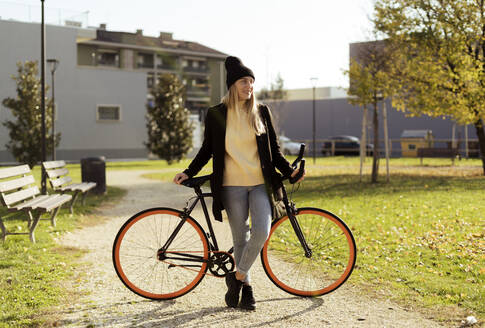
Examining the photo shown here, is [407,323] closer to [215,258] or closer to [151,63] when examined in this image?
[215,258]

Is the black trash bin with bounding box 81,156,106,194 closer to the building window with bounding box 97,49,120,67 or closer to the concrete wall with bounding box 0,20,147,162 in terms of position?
the concrete wall with bounding box 0,20,147,162

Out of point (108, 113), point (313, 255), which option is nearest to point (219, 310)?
point (313, 255)

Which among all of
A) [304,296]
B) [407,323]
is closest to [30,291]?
[304,296]

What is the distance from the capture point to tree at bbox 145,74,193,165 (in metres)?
29.0

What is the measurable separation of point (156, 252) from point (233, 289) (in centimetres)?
74

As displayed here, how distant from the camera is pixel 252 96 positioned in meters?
4.36

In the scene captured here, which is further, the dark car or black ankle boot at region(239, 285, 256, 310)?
the dark car

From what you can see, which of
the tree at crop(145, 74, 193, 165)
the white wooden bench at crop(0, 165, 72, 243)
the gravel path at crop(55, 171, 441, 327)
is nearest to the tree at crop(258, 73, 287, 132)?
the tree at crop(145, 74, 193, 165)

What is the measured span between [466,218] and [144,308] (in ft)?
21.4

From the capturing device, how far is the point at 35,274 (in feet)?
18.0

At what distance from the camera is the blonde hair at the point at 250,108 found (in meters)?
4.26

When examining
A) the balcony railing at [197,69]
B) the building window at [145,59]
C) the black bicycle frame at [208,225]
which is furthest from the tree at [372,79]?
the balcony railing at [197,69]

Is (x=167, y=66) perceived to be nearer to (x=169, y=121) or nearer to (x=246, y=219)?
Result: (x=169, y=121)

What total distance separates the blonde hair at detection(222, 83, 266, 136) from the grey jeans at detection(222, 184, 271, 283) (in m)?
0.45
